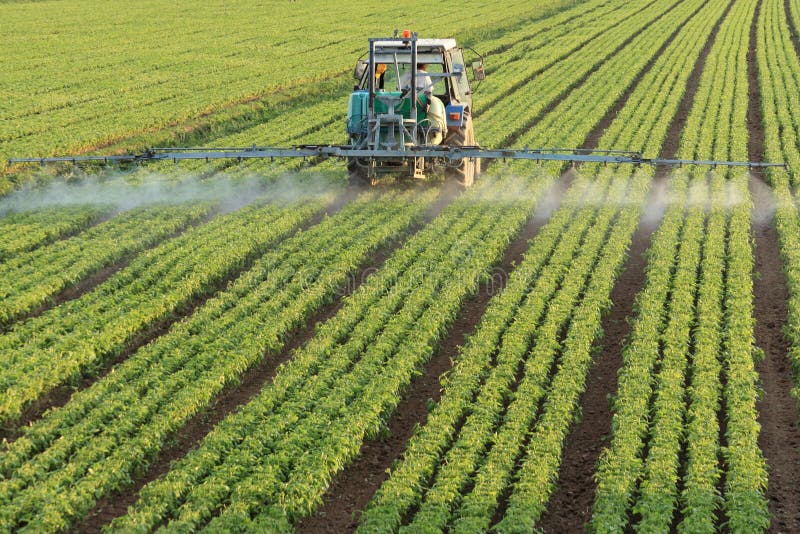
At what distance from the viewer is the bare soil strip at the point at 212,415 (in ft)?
28.1

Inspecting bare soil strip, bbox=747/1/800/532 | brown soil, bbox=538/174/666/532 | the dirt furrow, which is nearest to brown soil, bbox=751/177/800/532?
bare soil strip, bbox=747/1/800/532

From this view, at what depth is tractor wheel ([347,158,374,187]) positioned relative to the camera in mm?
19100

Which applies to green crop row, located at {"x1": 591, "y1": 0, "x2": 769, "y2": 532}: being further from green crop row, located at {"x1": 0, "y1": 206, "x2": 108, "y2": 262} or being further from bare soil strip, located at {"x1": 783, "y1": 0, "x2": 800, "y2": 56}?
bare soil strip, located at {"x1": 783, "y1": 0, "x2": 800, "y2": 56}

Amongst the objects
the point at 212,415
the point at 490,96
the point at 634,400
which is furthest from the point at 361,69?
the point at 490,96

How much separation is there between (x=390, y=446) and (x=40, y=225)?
1029cm

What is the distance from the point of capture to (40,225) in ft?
55.3

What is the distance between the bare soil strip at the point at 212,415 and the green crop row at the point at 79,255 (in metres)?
4.16

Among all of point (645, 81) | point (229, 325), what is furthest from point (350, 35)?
point (229, 325)

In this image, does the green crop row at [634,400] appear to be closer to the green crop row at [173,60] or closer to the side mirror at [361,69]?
the side mirror at [361,69]

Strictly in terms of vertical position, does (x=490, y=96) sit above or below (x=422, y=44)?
below

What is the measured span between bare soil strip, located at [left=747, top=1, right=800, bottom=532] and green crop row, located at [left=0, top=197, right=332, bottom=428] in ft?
27.5

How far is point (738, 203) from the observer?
1867 centimetres

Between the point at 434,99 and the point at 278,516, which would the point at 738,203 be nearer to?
the point at 434,99

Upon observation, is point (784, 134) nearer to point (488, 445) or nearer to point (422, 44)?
point (422, 44)
